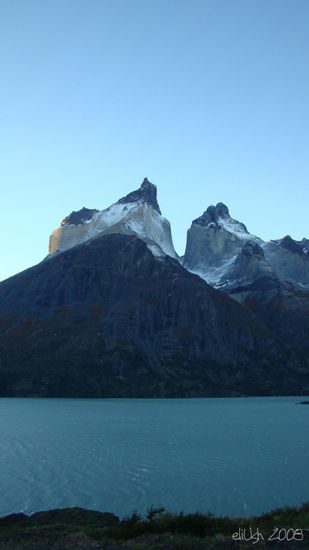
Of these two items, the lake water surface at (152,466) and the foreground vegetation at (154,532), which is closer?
the foreground vegetation at (154,532)

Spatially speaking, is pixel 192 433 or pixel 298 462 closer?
pixel 298 462

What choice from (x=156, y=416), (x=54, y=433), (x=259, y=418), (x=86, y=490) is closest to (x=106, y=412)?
(x=156, y=416)

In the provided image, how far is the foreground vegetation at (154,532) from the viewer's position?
95.6 ft

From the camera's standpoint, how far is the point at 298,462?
229 ft

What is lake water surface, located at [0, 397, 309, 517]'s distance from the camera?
4922 cm

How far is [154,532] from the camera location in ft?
111

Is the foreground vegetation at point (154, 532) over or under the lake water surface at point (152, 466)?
over

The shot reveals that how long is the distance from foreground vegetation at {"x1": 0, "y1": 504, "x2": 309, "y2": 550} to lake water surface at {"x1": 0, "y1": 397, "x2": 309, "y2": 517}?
646 cm

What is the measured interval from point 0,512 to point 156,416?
3969 inches

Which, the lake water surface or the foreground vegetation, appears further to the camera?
the lake water surface

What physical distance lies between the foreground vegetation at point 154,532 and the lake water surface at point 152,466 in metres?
6.46

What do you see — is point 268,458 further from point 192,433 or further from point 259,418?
point 259,418

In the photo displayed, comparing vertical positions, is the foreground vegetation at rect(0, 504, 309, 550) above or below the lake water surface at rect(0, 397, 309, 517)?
above

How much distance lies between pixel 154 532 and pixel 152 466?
3380cm
